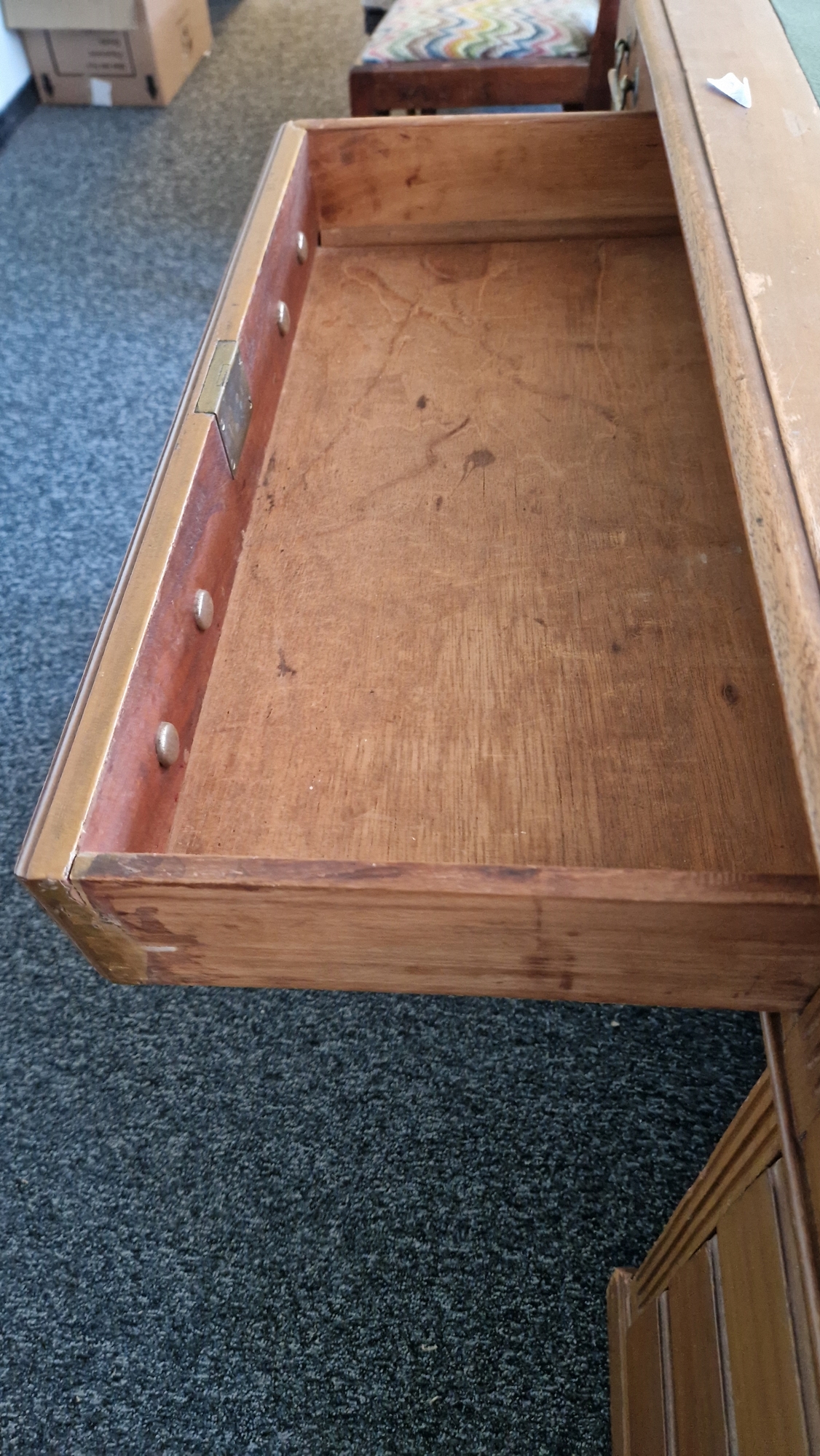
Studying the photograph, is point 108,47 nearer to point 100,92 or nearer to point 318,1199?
point 100,92

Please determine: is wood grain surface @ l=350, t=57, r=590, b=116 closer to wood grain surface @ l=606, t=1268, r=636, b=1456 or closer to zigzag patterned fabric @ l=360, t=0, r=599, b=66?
zigzag patterned fabric @ l=360, t=0, r=599, b=66

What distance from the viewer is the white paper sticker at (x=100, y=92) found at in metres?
2.71

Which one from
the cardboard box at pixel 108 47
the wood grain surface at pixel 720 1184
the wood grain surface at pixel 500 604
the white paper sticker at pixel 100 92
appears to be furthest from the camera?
the white paper sticker at pixel 100 92

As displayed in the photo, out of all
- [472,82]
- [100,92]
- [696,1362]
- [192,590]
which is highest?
[100,92]

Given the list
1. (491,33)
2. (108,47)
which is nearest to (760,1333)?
(491,33)

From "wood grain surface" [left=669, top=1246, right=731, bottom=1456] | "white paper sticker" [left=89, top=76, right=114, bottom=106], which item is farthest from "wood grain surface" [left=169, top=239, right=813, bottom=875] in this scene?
"white paper sticker" [left=89, top=76, right=114, bottom=106]

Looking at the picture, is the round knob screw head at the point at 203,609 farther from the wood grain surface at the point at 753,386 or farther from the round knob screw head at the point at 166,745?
the wood grain surface at the point at 753,386

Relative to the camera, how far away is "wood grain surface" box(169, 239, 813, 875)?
26.7 inches

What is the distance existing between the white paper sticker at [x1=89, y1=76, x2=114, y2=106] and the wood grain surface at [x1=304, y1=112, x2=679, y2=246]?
6.85 ft

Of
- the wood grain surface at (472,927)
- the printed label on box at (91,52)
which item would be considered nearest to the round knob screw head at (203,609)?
the wood grain surface at (472,927)

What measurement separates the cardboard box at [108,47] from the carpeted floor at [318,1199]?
207 cm

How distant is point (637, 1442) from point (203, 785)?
632 millimetres

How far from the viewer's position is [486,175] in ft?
3.53

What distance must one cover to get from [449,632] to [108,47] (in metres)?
2.60
